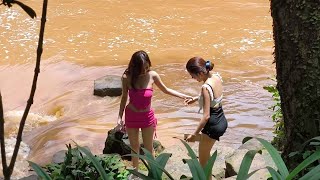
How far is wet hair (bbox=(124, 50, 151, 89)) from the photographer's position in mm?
4906

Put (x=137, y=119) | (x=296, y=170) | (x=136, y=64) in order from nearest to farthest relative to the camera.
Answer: (x=296, y=170)
(x=136, y=64)
(x=137, y=119)

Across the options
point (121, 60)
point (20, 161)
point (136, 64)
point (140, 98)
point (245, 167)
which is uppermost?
point (245, 167)

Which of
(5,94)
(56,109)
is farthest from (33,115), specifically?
(5,94)

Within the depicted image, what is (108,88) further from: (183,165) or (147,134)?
(147,134)

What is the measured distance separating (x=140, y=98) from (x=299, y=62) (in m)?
2.16

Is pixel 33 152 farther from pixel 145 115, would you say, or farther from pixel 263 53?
pixel 263 53

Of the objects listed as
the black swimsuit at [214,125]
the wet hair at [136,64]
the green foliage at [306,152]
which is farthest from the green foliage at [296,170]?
the wet hair at [136,64]

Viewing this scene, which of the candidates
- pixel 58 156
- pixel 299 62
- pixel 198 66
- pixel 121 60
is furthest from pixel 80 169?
pixel 121 60

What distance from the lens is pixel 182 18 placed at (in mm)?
13836

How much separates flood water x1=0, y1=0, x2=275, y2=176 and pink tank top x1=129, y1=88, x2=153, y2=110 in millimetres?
2058

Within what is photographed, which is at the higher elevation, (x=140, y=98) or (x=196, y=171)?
(x=196, y=171)

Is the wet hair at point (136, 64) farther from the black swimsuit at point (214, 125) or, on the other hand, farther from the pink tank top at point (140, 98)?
the black swimsuit at point (214, 125)

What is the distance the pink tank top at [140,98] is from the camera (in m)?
5.03

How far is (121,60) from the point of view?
438 inches
